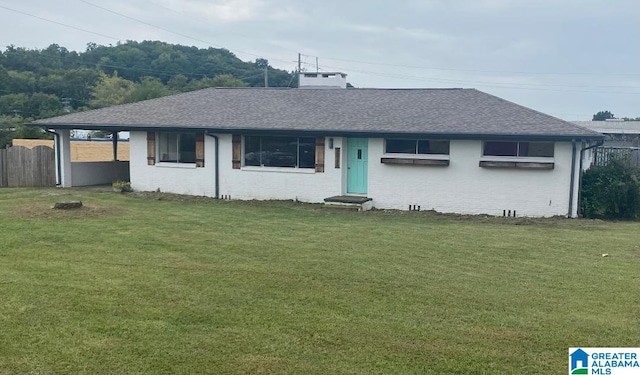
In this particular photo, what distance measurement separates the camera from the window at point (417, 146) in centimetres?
1752

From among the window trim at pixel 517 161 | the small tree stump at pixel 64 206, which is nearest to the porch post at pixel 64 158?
the small tree stump at pixel 64 206

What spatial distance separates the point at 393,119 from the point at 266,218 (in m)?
6.08

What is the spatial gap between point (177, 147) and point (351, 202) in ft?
23.2

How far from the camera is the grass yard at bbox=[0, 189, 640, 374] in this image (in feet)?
17.2

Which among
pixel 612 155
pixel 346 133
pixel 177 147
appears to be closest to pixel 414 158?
pixel 346 133

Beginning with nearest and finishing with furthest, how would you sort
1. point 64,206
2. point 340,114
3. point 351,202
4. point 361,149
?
point 64,206 → point 351,202 → point 361,149 → point 340,114

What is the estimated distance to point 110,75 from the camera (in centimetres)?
7106

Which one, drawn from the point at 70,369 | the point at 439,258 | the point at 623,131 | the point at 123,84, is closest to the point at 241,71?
the point at 123,84

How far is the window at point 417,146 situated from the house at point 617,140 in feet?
16.4

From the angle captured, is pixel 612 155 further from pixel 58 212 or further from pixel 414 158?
pixel 58 212

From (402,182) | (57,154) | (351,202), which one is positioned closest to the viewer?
(351,202)

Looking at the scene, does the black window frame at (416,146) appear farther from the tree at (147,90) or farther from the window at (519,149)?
the tree at (147,90)

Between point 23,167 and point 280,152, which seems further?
point 23,167
